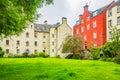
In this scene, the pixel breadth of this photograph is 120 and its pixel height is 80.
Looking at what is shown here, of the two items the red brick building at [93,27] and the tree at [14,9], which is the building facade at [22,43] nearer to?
the red brick building at [93,27]

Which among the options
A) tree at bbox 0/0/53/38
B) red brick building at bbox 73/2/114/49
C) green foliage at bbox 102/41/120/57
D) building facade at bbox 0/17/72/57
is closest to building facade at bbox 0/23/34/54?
building facade at bbox 0/17/72/57

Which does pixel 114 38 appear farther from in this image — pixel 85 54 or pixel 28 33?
pixel 28 33

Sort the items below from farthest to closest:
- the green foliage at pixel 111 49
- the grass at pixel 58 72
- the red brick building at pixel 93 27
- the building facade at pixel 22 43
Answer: the building facade at pixel 22 43 → the red brick building at pixel 93 27 → the green foliage at pixel 111 49 → the grass at pixel 58 72

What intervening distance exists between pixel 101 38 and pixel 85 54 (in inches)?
280

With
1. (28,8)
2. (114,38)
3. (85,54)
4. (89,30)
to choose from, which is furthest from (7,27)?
(89,30)

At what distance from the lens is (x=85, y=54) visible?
64.5 metres

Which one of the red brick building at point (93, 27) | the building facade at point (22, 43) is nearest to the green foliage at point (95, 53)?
the red brick building at point (93, 27)

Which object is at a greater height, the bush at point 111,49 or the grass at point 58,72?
the bush at point 111,49

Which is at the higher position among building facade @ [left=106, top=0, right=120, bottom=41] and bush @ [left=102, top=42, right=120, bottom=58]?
building facade @ [left=106, top=0, right=120, bottom=41]

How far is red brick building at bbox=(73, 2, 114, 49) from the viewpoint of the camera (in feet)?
224

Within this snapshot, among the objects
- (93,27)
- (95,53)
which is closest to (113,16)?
(95,53)

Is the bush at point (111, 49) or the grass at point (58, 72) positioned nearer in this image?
the grass at point (58, 72)

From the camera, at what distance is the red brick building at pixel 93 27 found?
224 feet

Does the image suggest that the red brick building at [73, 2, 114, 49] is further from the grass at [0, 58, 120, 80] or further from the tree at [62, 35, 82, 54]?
the grass at [0, 58, 120, 80]
